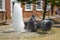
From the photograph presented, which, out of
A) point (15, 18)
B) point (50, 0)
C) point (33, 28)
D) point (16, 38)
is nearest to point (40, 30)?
point (33, 28)

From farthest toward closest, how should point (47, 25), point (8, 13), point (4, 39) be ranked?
point (8, 13) → point (47, 25) → point (4, 39)

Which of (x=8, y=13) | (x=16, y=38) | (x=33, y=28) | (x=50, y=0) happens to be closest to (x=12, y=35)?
(x=16, y=38)

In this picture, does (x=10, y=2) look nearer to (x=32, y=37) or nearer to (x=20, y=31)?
(x=20, y=31)

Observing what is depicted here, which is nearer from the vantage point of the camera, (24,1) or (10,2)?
(24,1)

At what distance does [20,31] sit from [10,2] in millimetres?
14875

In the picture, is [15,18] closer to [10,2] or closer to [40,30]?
[40,30]

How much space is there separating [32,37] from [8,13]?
1634 cm

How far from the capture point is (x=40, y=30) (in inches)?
622

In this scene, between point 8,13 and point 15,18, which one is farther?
point 8,13

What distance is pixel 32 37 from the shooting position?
1372cm

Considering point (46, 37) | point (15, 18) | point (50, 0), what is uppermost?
point (50, 0)

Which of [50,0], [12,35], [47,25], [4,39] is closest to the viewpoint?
[4,39]

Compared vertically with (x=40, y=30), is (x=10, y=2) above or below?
above

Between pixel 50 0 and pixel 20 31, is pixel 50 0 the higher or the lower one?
the higher one
